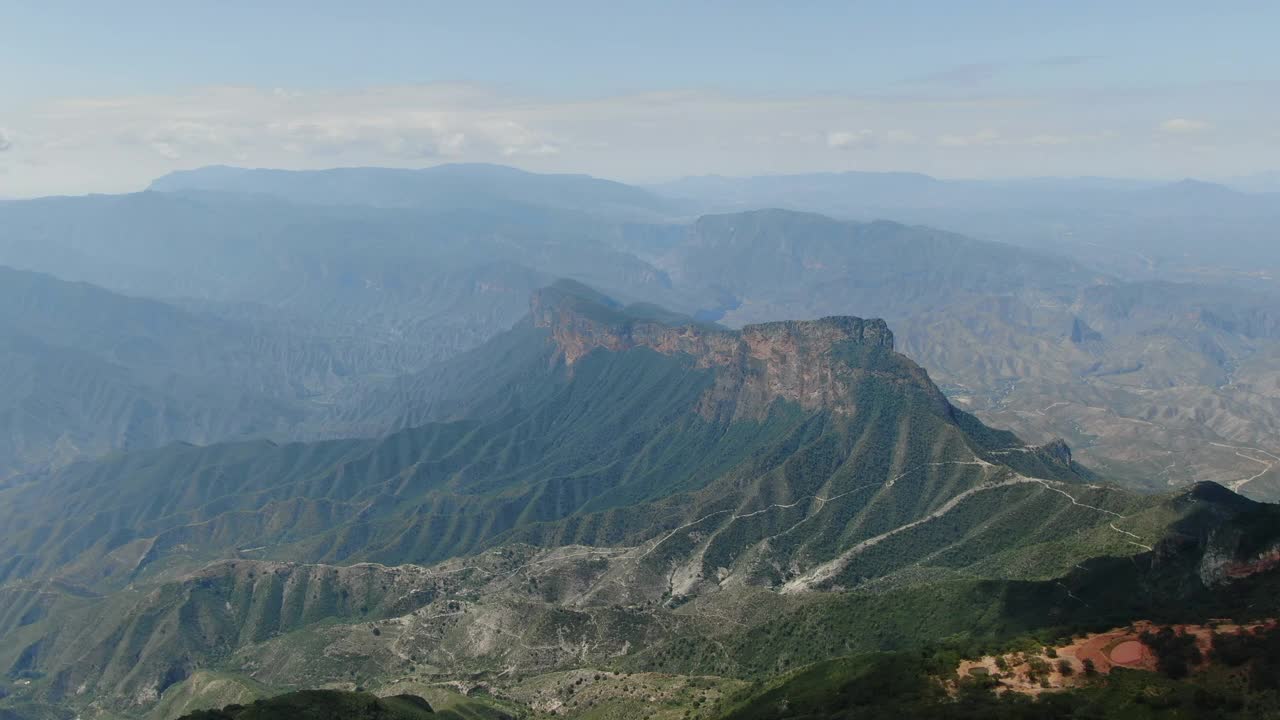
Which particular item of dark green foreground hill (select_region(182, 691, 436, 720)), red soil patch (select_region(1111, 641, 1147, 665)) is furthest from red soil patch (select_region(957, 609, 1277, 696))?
dark green foreground hill (select_region(182, 691, 436, 720))

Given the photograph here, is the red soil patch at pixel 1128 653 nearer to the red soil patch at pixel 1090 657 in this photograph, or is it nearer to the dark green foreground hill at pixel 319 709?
the red soil patch at pixel 1090 657

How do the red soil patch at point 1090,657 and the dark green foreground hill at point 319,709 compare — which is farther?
the dark green foreground hill at point 319,709

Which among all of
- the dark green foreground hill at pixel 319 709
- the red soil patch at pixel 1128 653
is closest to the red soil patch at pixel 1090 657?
the red soil patch at pixel 1128 653

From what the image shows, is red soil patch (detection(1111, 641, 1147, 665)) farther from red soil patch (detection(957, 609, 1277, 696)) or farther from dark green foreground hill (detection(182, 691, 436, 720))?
dark green foreground hill (detection(182, 691, 436, 720))

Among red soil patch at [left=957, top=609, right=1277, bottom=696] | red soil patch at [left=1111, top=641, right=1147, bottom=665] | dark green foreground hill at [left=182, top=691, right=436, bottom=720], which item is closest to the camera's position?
red soil patch at [left=957, top=609, right=1277, bottom=696]

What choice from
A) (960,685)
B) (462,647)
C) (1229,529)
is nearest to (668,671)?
(462,647)

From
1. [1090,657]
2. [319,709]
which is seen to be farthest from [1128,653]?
[319,709]

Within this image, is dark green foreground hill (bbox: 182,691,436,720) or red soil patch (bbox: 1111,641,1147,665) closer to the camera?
red soil patch (bbox: 1111,641,1147,665)

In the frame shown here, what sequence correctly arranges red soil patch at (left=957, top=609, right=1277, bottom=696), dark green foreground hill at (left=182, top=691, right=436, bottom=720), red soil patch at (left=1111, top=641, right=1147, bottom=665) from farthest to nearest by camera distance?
dark green foreground hill at (left=182, top=691, right=436, bottom=720) < red soil patch at (left=1111, top=641, right=1147, bottom=665) < red soil patch at (left=957, top=609, right=1277, bottom=696)

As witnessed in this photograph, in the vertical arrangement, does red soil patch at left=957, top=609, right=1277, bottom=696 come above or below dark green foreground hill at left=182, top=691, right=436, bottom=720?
above

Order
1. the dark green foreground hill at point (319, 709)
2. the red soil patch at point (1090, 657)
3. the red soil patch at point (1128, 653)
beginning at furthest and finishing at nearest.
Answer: the dark green foreground hill at point (319, 709)
the red soil patch at point (1128, 653)
the red soil patch at point (1090, 657)
